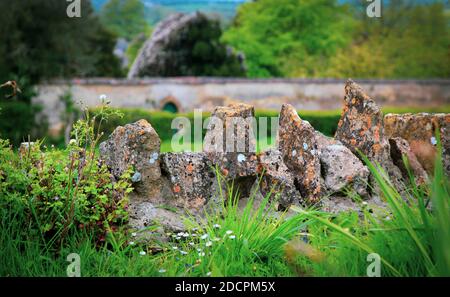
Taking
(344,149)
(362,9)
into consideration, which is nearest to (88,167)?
(344,149)

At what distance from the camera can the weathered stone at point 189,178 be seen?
5.17 metres

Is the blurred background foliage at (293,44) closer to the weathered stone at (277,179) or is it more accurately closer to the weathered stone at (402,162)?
the weathered stone at (402,162)

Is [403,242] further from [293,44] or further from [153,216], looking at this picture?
[293,44]

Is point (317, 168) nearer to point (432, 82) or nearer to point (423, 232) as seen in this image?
point (423, 232)

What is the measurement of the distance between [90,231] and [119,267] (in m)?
0.54

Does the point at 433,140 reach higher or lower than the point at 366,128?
lower

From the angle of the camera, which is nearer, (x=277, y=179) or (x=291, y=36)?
(x=277, y=179)

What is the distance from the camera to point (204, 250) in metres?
4.41

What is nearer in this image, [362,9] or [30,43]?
[30,43]

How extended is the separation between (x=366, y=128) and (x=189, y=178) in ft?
5.56

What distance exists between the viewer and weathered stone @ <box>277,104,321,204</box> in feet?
17.5

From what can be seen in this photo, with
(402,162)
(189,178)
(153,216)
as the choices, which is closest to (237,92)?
(402,162)

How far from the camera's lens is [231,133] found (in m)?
5.29

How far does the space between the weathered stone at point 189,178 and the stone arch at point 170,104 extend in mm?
23765
